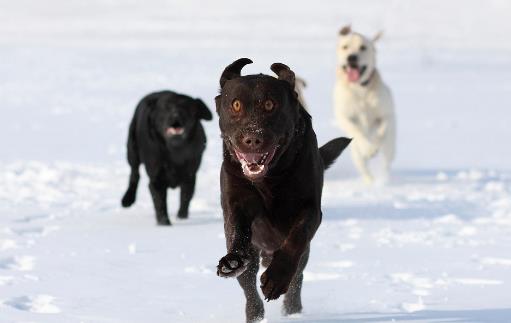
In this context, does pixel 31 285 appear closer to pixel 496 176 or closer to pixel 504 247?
pixel 504 247

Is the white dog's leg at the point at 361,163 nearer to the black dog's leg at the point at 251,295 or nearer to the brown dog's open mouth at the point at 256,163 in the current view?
the black dog's leg at the point at 251,295

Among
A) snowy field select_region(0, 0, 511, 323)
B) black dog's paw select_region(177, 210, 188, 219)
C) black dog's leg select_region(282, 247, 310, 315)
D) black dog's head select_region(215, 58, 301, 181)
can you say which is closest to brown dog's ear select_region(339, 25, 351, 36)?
snowy field select_region(0, 0, 511, 323)

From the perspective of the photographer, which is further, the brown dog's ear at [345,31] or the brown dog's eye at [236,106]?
the brown dog's ear at [345,31]

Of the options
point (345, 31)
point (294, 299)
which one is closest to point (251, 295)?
point (294, 299)

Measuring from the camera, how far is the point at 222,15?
44.6 meters

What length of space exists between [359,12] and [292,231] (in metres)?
39.6

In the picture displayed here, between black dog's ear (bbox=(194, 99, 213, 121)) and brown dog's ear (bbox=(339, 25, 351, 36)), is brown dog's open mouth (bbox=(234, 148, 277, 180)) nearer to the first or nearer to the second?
black dog's ear (bbox=(194, 99, 213, 121))

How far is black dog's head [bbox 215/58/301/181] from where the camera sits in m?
3.47

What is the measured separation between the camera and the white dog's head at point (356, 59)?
33.2 feet

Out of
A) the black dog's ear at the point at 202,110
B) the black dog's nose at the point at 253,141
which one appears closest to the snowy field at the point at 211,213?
the black dog's ear at the point at 202,110

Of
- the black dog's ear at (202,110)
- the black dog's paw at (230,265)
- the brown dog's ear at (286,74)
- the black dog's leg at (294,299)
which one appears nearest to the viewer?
the black dog's paw at (230,265)

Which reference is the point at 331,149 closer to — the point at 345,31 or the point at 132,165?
the point at 132,165

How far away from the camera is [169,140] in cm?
699

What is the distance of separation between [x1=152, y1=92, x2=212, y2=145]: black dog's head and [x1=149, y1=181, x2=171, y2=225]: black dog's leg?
0.36 metres
